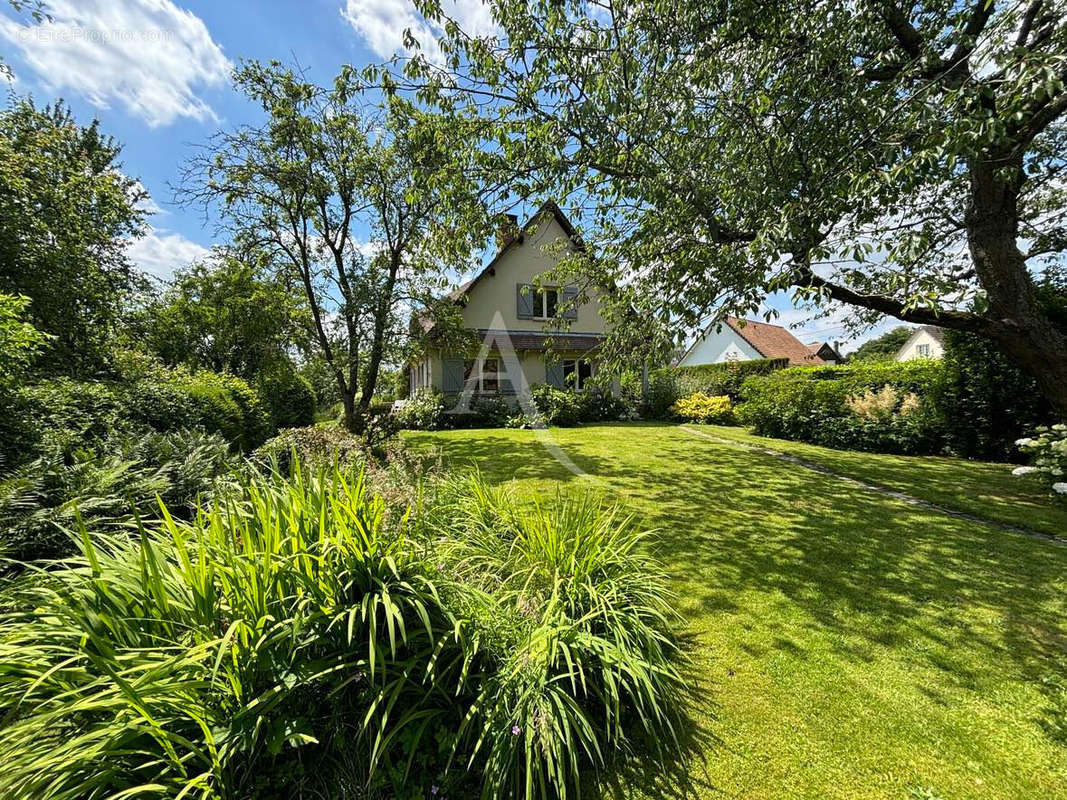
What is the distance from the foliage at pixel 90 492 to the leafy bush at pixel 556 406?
12109 millimetres

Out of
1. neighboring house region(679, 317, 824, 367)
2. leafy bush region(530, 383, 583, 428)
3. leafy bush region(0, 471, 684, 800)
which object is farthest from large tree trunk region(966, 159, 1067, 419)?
neighboring house region(679, 317, 824, 367)

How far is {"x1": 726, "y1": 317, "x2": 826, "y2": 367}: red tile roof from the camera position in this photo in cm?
2712

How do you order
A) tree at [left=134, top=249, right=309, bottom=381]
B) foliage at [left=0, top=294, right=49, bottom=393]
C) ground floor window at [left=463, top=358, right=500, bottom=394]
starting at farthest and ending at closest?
ground floor window at [left=463, top=358, right=500, bottom=394] → tree at [left=134, top=249, right=309, bottom=381] → foliage at [left=0, top=294, right=49, bottom=393]

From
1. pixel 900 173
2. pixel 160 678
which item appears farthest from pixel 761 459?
pixel 160 678

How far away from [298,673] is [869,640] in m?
3.81

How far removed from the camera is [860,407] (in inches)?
394

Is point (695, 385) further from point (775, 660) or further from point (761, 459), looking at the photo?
point (775, 660)

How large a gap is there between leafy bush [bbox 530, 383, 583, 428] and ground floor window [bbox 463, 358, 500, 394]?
235 centimetres

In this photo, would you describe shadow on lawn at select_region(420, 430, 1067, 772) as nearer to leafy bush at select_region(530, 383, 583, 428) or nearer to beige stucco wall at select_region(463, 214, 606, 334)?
leafy bush at select_region(530, 383, 583, 428)

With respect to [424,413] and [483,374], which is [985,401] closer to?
[483,374]

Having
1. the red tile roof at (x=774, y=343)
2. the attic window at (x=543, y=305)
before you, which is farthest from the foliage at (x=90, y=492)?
the red tile roof at (x=774, y=343)

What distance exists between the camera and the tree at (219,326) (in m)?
12.9

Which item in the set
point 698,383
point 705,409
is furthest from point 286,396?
point 698,383

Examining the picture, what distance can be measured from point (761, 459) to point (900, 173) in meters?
6.99
